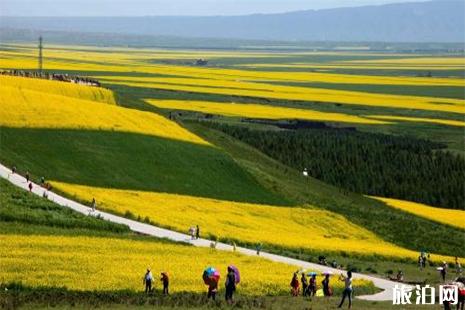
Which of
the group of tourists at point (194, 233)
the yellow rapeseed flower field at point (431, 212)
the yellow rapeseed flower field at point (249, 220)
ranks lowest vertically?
the group of tourists at point (194, 233)

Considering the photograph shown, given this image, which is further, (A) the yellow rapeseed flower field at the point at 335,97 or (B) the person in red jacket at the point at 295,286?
(A) the yellow rapeseed flower field at the point at 335,97

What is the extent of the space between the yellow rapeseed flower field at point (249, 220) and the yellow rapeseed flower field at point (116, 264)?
701 cm

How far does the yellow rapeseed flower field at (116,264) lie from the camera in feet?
107

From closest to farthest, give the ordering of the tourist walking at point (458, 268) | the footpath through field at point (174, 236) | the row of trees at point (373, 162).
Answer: the footpath through field at point (174, 236), the tourist walking at point (458, 268), the row of trees at point (373, 162)

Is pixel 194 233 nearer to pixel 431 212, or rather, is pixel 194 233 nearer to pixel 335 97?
pixel 431 212

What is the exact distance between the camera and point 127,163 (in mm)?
62344

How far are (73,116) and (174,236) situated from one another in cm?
2859

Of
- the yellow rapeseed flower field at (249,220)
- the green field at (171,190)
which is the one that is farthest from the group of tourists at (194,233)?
the green field at (171,190)

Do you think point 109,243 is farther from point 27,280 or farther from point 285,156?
point 285,156

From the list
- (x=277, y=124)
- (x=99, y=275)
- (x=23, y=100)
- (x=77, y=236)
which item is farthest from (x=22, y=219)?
(x=277, y=124)

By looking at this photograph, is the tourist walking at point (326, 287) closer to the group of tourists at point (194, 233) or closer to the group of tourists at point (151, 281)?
the group of tourists at point (151, 281)

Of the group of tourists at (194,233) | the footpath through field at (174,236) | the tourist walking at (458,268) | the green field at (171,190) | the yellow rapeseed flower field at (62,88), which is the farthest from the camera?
the yellow rapeseed flower field at (62,88)

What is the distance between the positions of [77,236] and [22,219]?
10.4 feet

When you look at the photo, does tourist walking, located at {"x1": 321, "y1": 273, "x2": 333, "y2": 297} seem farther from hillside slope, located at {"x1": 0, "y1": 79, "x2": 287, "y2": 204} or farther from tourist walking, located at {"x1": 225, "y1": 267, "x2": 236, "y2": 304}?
hillside slope, located at {"x1": 0, "y1": 79, "x2": 287, "y2": 204}
